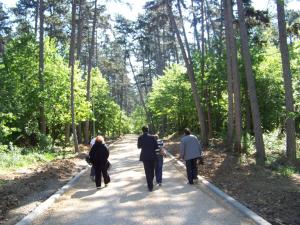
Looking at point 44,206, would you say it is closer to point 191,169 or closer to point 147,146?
point 147,146

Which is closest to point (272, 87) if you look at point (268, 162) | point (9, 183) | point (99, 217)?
point (268, 162)

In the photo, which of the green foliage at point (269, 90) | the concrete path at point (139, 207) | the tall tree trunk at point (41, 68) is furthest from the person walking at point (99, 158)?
the green foliage at point (269, 90)

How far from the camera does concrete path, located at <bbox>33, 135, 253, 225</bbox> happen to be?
8328 millimetres

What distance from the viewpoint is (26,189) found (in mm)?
11883

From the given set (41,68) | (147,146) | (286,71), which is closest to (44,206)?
(147,146)

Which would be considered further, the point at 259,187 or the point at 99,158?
the point at 99,158

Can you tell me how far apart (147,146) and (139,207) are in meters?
2.88

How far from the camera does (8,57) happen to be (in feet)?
92.0

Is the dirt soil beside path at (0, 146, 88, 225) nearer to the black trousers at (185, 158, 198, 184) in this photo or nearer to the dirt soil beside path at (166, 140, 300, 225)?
the black trousers at (185, 158, 198, 184)

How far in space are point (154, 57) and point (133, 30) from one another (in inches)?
329

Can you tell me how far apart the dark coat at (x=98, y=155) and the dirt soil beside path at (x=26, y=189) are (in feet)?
4.13

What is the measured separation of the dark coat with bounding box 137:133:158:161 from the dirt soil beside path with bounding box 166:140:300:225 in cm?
210

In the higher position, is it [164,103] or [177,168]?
[164,103]

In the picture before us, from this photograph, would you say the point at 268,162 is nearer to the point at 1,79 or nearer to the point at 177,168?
the point at 177,168
